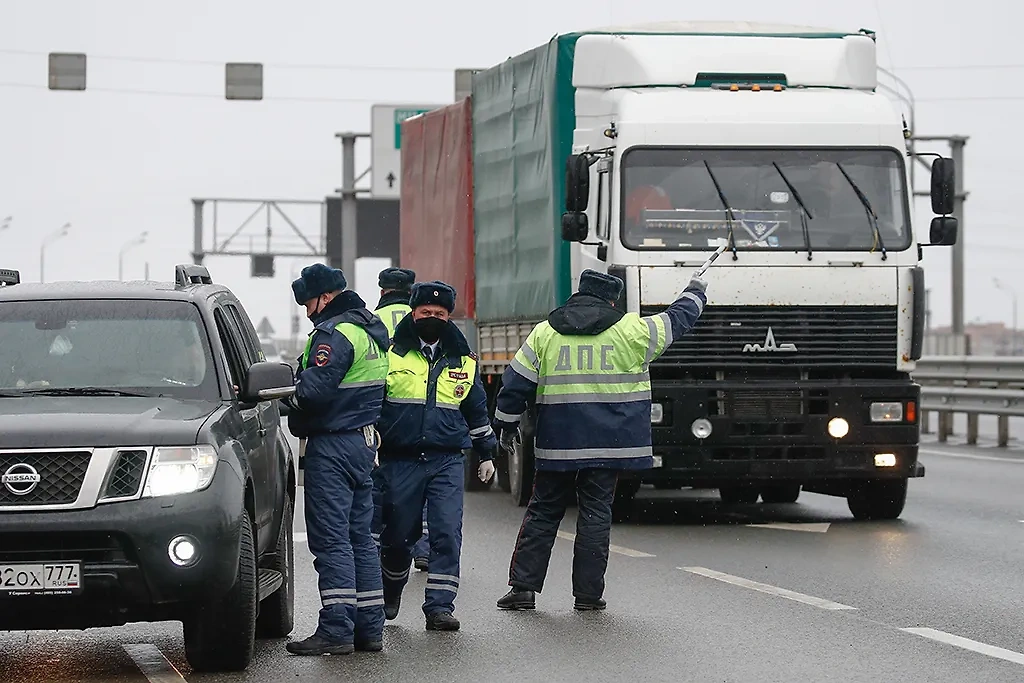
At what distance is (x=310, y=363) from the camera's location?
8.86 m

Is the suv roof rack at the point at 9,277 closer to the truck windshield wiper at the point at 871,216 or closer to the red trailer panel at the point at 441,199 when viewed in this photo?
the truck windshield wiper at the point at 871,216

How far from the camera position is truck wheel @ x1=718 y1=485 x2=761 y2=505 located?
17552mm

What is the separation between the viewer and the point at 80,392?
8.38m

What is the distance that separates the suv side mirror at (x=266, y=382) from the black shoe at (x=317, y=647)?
1.09m

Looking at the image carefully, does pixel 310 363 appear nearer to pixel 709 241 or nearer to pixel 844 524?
pixel 709 241

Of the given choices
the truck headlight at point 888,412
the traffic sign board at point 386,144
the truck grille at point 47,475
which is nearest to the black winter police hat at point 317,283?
the truck grille at point 47,475

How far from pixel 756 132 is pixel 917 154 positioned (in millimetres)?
1221

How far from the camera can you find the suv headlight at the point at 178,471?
25.3 ft

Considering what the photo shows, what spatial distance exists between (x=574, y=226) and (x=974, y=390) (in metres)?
11.3

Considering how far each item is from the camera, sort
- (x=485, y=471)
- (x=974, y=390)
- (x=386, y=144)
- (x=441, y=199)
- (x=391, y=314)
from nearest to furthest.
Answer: (x=485, y=471) < (x=391, y=314) < (x=441, y=199) < (x=974, y=390) < (x=386, y=144)

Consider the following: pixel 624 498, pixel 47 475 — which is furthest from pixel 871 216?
pixel 47 475

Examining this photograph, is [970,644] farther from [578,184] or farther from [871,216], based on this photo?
[578,184]

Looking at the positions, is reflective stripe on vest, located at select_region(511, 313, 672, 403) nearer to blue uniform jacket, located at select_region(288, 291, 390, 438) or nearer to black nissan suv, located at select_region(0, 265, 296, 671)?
blue uniform jacket, located at select_region(288, 291, 390, 438)

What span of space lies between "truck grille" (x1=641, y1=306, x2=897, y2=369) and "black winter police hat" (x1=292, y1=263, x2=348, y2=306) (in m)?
5.91
